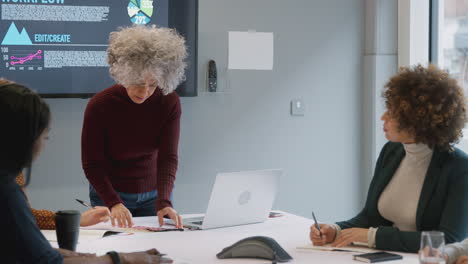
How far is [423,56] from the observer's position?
15.0 ft

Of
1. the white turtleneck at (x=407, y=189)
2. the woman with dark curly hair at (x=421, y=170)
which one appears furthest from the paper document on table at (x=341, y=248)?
the white turtleneck at (x=407, y=189)

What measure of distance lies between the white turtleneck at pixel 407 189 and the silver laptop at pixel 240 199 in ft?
1.48

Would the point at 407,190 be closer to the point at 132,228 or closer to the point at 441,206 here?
the point at 441,206

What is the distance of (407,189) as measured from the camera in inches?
99.8

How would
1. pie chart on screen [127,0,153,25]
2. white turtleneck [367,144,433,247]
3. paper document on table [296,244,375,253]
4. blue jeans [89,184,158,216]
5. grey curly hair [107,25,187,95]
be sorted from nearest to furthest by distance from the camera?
paper document on table [296,244,375,253]
white turtleneck [367,144,433,247]
grey curly hair [107,25,187,95]
blue jeans [89,184,158,216]
pie chart on screen [127,0,153,25]

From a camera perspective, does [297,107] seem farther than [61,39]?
Yes

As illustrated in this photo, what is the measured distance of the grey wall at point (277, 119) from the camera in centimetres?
397

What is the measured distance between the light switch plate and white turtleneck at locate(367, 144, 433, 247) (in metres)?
1.91

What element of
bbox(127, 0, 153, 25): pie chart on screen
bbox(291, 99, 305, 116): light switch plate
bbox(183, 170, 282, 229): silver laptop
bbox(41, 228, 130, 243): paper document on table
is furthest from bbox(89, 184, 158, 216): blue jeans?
bbox(291, 99, 305, 116): light switch plate

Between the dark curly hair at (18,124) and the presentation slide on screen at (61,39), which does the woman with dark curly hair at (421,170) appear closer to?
the dark curly hair at (18,124)

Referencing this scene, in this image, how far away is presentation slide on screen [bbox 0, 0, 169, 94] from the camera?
3.72 metres

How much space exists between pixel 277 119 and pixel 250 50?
1.62ft

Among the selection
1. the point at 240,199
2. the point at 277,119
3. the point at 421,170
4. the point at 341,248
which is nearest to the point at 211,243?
the point at 240,199

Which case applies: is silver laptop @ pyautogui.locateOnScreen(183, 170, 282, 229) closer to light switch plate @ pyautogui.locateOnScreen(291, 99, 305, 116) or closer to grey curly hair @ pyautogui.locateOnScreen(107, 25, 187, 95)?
grey curly hair @ pyautogui.locateOnScreen(107, 25, 187, 95)
